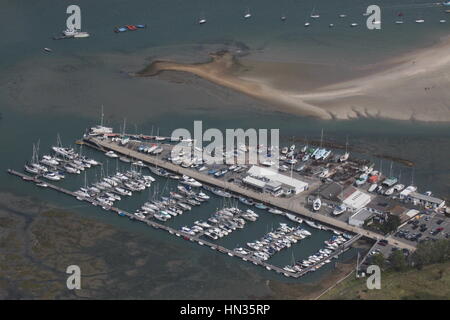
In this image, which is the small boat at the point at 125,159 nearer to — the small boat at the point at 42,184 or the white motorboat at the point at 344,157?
the small boat at the point at 42,184

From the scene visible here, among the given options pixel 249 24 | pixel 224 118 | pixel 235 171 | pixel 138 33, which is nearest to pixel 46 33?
pixel 138 33

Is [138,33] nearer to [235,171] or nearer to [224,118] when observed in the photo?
[224,118]

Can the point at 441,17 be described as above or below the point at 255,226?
above

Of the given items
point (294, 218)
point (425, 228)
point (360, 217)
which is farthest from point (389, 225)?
point (294, 218)

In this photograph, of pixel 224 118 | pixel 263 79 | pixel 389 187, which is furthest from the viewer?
pixel 263 79

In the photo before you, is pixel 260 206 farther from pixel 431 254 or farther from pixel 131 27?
pixel 131 27

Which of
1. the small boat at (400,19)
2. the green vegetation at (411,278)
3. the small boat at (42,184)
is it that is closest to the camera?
the green vegetation at (411,278)

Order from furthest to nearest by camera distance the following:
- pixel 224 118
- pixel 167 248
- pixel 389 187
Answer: pixel 224 118 < pixel 389 187 < pixel 167 248

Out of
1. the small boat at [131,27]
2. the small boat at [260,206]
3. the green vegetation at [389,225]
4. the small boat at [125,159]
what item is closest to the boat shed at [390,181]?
the green vegetation at [389,225]
